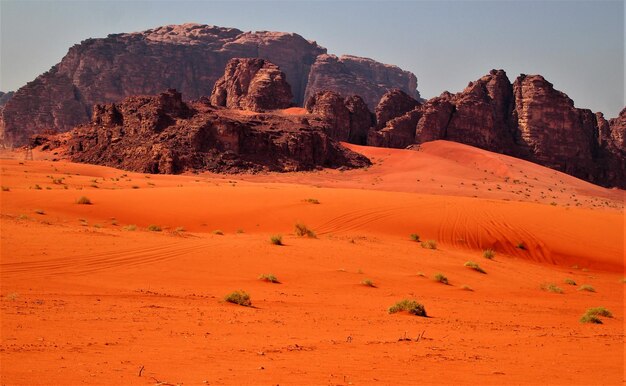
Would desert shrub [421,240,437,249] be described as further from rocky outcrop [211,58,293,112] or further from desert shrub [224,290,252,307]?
rocky outcrop [211,58,293,112]

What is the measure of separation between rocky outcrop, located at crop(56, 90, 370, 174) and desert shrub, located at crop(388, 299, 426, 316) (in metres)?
43.2

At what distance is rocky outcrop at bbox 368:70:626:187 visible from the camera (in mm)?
76688

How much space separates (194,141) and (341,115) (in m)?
25.9

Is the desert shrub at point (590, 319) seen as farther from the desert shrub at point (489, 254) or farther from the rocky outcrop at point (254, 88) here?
the rocky outcrop at point (254, 88)

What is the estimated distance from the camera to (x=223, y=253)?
52.9 feet

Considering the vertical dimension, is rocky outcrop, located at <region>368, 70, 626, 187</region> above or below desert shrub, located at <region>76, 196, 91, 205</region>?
above

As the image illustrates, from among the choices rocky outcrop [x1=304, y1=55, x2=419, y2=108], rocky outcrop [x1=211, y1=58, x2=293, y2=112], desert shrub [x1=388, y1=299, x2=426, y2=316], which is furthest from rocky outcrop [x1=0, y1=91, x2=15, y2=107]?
desert shrub [x1=388, y1=299, x2=426, y2=316]

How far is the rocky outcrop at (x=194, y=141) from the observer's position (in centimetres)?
5438

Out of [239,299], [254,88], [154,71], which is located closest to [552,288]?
[239,299]

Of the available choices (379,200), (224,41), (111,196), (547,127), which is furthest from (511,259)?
(224,41)

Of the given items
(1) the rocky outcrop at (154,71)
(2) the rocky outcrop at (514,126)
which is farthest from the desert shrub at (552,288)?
(1) the rocky outcrop at (154,71)

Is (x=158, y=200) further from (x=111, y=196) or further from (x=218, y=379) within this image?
(x=218, y=379)

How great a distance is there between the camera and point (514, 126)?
82562 mm

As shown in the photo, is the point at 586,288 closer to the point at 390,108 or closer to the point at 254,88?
the point at 390,108
